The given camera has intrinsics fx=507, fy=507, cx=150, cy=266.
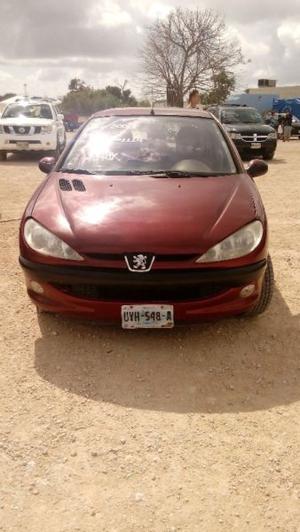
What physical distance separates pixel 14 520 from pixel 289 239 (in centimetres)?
422

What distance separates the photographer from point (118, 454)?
228 cm

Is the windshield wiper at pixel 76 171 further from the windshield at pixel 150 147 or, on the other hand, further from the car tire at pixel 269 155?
the car tire at pixel 269 155

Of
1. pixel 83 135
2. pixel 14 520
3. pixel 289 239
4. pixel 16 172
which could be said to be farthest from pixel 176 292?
pixel 16 172

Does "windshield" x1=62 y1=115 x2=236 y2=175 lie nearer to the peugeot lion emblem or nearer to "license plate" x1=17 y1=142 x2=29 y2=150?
the peugeot lion emblem

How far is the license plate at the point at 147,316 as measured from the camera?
293 centimetres

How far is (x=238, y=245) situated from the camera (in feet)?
9.84

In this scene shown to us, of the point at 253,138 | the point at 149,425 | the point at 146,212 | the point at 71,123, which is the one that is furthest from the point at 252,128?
the point at 71,123

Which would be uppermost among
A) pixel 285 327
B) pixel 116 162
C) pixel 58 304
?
pixel 116 162

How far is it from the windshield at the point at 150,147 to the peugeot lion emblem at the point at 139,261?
3.66 ft

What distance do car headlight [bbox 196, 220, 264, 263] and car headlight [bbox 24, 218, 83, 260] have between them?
29.8 inches

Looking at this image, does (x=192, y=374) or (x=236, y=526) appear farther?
(x=192, y=374)

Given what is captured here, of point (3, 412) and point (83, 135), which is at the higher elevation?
point (83, 135)

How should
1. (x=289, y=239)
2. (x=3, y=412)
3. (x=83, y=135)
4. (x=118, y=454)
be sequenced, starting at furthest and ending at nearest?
(x=289, y=239) → (x=83, y=135) → (x=3, y=412) → (x=118, y=454)

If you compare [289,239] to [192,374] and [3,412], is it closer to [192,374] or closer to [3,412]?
[192,374]
